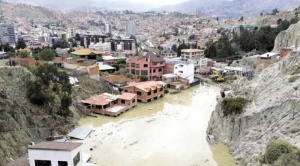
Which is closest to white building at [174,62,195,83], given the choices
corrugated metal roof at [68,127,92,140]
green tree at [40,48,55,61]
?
green tree at [40,48,55,61]

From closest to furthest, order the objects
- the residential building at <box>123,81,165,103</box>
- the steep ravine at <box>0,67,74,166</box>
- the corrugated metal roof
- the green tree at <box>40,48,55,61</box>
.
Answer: the steep ravine at <box>0,67,74,166</box>
the corrugated metal roof
the residential building at <box>123,81,165,103</box>
the green tree at <box>40,48,55,61</box>

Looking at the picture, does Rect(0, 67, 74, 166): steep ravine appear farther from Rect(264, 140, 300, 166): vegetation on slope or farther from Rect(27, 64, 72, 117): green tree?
Rect(264, 140, 300, 166): vegetation on slope

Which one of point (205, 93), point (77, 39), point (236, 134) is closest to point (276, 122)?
point (236, 134)

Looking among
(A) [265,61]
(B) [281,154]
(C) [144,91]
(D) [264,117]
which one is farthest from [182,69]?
(B) [281,154]

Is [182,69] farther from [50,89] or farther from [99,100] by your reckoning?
[50,89]

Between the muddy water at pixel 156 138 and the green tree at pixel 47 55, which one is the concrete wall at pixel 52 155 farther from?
the green tree at pixel 47 55

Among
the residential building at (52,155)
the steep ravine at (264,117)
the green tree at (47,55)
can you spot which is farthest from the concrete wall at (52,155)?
the green tree at (47,55)
